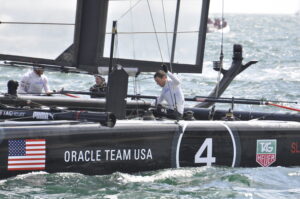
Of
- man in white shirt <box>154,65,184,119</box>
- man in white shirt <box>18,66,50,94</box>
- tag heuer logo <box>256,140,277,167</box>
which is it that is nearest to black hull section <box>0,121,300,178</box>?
tag heuer logo <box>256,140,277,167</box>

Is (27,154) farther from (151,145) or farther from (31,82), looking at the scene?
(31,82)

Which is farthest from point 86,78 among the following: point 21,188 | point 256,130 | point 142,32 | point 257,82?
point 21,188

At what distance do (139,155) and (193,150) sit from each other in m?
0.61

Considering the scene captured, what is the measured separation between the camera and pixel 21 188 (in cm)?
655

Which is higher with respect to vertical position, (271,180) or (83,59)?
(83,59)

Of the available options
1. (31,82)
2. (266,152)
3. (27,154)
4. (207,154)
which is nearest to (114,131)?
(27,154)

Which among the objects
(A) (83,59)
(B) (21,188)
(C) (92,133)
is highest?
(A) (83,59)

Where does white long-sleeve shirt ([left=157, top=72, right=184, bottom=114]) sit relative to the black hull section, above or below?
above

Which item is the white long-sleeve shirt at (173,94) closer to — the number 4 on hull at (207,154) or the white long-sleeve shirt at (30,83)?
the number 4 on hull at (207,154)

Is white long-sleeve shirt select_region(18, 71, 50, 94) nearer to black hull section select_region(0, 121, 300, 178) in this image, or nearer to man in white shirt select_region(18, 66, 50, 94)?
man in white shirt select_region(18, 66, 50, 94)

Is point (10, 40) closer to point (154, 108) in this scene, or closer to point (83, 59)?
point (83, 59)

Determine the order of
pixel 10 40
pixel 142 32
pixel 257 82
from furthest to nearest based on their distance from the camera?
pixel 257 82
pixel 142 32
pixel 10 40

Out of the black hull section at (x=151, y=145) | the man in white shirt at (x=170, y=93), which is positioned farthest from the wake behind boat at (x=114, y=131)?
the man in white shirt at (x=170, y=93)

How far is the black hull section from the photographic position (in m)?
6.82
